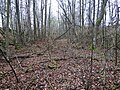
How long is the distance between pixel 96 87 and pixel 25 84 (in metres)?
2.69

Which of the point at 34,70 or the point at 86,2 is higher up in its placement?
the point at 86,2

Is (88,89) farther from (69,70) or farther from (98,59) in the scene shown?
(98,59)

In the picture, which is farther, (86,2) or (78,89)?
(86,2)

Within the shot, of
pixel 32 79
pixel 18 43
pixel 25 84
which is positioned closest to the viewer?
pixel 25 84

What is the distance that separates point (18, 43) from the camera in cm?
1623

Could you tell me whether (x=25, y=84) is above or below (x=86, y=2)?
below

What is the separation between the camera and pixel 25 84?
6543mm

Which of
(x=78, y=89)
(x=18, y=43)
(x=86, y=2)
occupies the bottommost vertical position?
(x=78, y=89)

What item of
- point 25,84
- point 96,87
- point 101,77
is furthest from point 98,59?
point 25,84

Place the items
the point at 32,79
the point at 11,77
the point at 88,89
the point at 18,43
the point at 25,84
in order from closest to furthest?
the point at 88,89 → the point at 25,84 → the point at 32,79 → the point at 11,77 → the point at 18,43

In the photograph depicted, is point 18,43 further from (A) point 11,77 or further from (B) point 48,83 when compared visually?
(B) point 48,83

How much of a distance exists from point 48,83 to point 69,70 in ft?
6.40

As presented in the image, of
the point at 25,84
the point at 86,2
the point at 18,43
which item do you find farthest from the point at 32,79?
the point at 86,2

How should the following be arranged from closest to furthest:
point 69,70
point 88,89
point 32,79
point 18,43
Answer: point 88,89, point 32,79, point 69,70, point 18,43
